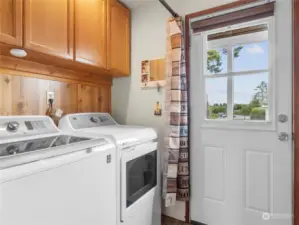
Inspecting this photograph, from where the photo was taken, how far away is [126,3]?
215 cm

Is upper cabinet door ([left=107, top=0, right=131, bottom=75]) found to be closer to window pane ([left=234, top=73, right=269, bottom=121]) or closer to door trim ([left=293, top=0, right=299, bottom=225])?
window pane ([left=234, top=73, right=269, bottom=121])

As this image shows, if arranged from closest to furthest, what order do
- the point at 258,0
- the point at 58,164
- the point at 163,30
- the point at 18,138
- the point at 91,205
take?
the point at 58,164, the point at 91,205, the point at 18,138, the point at 258,0, the point at 163,30

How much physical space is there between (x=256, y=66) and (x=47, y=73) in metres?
1.74

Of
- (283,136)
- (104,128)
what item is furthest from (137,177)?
(283,136)

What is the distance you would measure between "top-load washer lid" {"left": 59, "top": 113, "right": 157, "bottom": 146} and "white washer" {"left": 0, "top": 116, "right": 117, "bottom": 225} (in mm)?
165

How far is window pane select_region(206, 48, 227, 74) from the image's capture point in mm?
1815

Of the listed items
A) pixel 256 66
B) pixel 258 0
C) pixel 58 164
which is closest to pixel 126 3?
pixel 258 0

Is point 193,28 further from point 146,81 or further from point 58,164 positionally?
point 58,164

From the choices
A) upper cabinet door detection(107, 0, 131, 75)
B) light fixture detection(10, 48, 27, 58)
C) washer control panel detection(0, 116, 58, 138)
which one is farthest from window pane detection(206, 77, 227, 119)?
light fixture detection(10, 48, 27, 58)

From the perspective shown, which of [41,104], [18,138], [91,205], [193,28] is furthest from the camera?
[193,28]

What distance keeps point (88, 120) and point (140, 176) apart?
0.76 m

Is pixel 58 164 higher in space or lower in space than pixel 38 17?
lower

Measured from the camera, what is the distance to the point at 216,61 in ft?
6.07

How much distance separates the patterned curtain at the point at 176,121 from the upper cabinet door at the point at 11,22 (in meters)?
1.15
